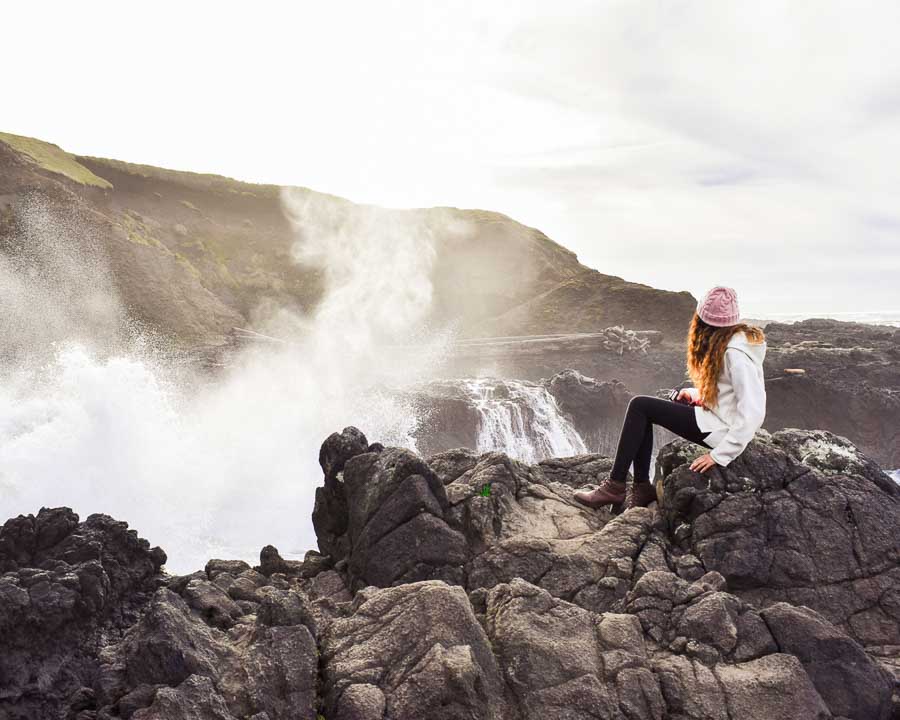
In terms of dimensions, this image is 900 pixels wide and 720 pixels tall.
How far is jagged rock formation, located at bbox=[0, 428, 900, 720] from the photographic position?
3916 mm

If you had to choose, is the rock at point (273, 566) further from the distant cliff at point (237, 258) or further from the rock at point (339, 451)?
the distant cliff at point (237, 258)

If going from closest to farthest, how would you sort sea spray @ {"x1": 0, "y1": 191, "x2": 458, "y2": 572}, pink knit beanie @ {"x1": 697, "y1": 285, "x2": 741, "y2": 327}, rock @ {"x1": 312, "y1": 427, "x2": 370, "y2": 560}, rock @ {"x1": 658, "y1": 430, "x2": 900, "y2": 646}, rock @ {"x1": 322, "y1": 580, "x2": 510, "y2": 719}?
rock @ {"x1": 322, "y1": 580, "x2": 510, "y2": 719} < rock @ {"x1": 658, "y1": 430, "x2": 900, "y2": 646} < pink knit beanie @ {"x1": 697, "y1": 285, "x2": 741, "y2": 327} < rock @ {"x1": 312, "y1": 427, "x2": 370, "y2": 560} < sea spray @ {"x1": 0, "y1": 191, "x2": 458, "y2": 572}

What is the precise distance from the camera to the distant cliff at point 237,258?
38.4 metres

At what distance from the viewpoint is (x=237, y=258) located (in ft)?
163

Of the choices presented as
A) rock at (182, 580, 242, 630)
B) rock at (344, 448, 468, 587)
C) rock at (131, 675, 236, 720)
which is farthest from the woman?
rock at (131, 675, 236, 720)

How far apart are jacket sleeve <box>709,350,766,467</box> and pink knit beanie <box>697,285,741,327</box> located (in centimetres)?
26

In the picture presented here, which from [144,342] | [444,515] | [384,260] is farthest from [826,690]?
[384,260]

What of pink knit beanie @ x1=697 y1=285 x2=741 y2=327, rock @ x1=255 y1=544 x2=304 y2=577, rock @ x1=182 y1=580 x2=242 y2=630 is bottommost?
rock @ x1=255 y1=544 x2=304 y2=577

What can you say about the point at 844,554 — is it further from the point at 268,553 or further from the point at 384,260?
the point at 384,260

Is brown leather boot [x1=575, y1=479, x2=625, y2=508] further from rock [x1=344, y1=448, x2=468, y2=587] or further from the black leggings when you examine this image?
rock [x1=344, y1=448, x2=468, y2=587]

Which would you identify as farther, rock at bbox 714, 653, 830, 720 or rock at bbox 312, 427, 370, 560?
rock at bbox 312, 427, 370, 560

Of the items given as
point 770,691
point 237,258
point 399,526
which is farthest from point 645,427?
point 237,258

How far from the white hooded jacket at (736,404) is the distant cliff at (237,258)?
3372 cm

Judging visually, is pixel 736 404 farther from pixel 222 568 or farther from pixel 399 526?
pixel 222 568
